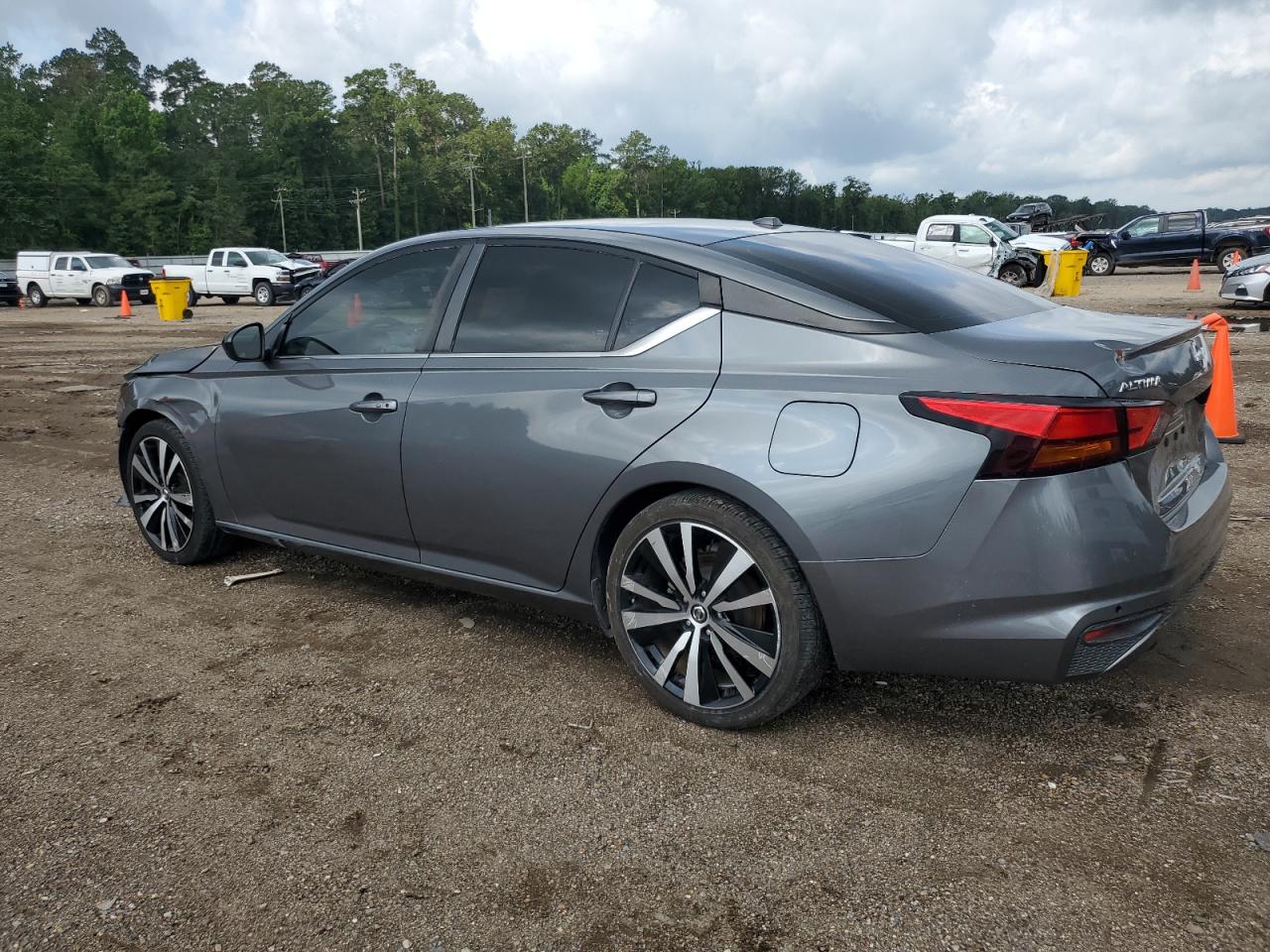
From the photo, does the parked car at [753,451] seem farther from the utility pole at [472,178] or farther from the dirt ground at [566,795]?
the utility pole at [472,178]

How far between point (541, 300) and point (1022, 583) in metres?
1.89

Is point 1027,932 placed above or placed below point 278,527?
below

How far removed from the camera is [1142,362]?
2.90 meters

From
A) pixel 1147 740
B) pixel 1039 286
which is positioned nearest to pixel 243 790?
pixel 1147 740

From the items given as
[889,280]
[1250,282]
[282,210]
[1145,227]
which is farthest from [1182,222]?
[282,210]

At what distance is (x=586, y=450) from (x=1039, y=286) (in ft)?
79.8

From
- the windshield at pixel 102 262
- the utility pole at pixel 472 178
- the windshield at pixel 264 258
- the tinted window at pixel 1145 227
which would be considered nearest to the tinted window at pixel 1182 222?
the tinted window at pixel 1145 227

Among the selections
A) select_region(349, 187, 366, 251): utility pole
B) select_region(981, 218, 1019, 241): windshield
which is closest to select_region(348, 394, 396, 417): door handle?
select_region(981, 218, 1019, 241): windshield

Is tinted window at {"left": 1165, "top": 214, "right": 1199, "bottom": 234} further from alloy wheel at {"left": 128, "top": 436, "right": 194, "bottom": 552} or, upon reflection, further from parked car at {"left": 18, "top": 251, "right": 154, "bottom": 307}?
parked car at {"left": 18, "top": 251, "right": 154, "bottom": 307}

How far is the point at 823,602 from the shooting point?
299 cm

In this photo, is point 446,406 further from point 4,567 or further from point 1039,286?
point 1039,286

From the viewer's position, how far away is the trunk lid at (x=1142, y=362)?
282cm

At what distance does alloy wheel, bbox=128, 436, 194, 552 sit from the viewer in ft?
16.3

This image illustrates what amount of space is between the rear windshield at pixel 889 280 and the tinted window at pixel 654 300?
8.4 inches
